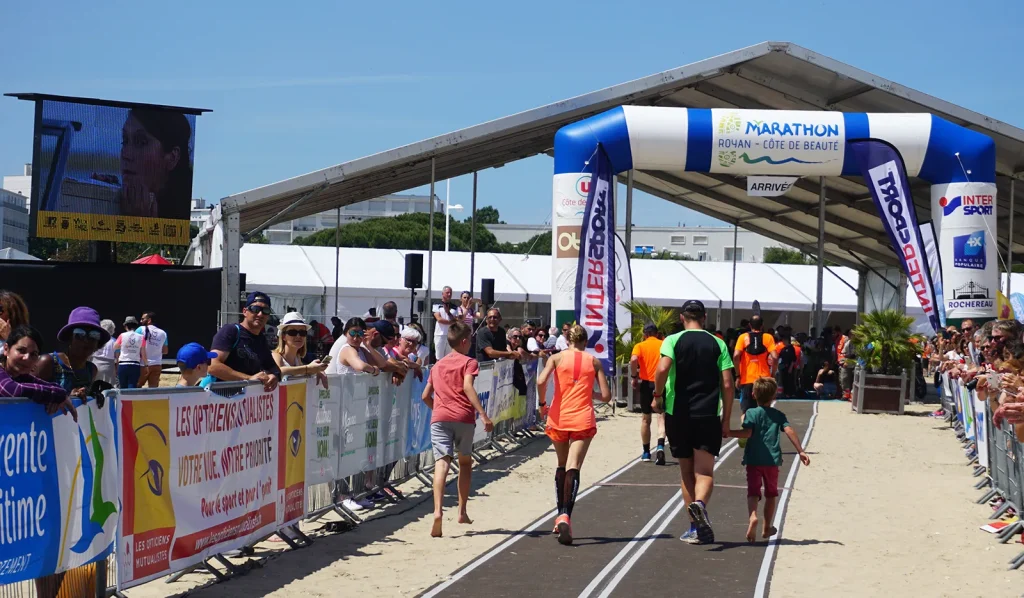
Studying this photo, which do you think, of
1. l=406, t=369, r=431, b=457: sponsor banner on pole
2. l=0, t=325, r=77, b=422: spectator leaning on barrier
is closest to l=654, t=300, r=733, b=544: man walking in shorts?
l=406, t=369, r=431, b=457: sponsor banner on pole

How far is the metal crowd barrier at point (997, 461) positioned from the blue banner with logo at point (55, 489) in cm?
621

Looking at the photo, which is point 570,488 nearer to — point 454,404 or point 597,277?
point 454,404

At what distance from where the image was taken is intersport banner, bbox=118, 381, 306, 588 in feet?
21.9

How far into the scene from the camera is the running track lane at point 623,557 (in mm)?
7719

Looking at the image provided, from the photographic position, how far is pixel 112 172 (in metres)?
22.5

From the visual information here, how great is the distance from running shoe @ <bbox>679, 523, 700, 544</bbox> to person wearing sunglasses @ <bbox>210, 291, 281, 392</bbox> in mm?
3380

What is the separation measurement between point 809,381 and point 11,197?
166 m

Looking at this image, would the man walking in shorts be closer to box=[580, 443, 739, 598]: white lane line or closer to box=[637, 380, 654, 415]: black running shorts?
box=[580, 443, 739, 598]: white lane line

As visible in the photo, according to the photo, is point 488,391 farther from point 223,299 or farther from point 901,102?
point 901,102

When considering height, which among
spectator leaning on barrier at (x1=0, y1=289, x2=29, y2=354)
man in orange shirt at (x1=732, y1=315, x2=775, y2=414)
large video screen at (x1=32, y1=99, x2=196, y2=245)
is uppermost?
large video screen at (x1=32, y1=99, x2=196, y2=245)

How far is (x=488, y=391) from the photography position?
50.2 feet

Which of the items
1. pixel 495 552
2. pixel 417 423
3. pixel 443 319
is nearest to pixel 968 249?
pixel 443 319

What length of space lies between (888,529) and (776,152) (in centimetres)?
1286

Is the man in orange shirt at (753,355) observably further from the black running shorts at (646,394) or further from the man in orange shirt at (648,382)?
the black running shorts at (646,394)
